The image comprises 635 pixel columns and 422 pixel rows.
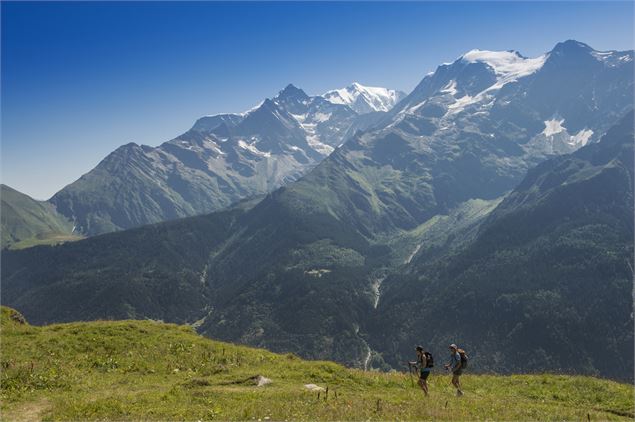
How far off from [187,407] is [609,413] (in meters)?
30.9

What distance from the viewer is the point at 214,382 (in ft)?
124

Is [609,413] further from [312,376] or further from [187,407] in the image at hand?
[187,407]

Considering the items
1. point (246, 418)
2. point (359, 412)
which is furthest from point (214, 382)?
point (359, 412)

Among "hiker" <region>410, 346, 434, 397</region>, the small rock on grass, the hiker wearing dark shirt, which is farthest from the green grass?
the hiker wearing dark shirt

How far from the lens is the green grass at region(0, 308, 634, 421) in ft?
99.1

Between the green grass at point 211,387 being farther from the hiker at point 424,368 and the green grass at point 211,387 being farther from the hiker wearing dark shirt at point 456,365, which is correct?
the hiker wearing dark shirt at point 456,365

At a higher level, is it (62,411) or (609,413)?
(609,413)

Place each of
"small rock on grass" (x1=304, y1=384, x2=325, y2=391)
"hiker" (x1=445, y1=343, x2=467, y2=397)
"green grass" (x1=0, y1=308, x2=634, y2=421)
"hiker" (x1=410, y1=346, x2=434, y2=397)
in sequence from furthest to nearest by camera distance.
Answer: "hiker" (x1=445, y1=343, x2=467, y2=397)
"small rock on grass" (x1=304, y1=384, x2=325, y2=391)
"hiker" (x1=410, y1=346, x2=434, y2=397)
"green grass" (x1=0, y1=308, x2=634, y2=421)

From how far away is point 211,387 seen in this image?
1423 inches

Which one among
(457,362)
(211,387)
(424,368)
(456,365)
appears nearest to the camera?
(424,368)

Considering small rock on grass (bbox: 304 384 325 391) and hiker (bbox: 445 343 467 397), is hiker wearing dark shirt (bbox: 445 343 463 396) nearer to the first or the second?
hiker (bbox: 445 343 467 397)

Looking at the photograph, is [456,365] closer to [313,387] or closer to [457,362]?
[457,362]

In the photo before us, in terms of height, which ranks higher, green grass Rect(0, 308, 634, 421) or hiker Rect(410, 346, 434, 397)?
hiker Rect(410, 346, 434, 397)

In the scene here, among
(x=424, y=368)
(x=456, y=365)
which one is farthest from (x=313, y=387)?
(x=456, y=365)
